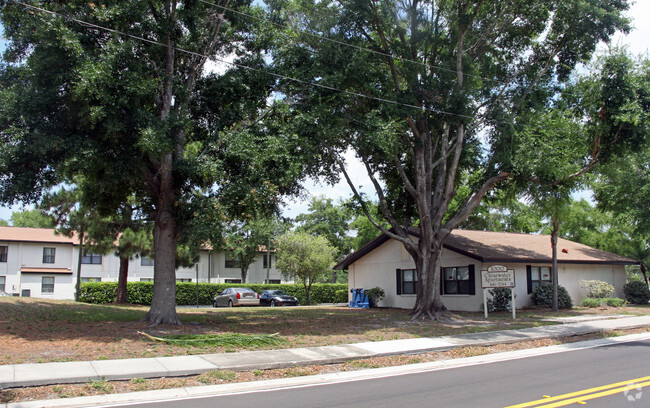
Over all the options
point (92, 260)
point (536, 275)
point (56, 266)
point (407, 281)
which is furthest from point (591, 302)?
point (56, 266)

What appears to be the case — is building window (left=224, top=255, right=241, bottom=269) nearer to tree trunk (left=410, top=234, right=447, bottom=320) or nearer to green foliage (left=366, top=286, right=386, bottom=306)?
green foliage (left=366, top=286, right=386, bottom=306)

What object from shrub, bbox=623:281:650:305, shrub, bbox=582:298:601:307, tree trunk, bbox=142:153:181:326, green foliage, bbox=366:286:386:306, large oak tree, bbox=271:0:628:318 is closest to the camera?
tree trunk, bbox=142:153:181:326

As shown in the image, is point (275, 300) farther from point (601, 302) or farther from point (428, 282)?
point (601, 302)

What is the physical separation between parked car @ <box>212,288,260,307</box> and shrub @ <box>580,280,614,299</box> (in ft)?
67.8

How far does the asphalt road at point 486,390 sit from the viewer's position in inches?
290

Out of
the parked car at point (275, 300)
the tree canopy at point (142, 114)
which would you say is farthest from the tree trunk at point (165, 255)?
the parked car at point (275, 300)

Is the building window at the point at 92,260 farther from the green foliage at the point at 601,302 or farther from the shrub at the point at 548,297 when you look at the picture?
the green foliage at the point at 601,302

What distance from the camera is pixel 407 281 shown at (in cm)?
2900

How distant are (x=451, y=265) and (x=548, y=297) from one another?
16.5 ft

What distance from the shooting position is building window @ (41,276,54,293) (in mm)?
41062

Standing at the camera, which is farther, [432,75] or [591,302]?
[591,302]

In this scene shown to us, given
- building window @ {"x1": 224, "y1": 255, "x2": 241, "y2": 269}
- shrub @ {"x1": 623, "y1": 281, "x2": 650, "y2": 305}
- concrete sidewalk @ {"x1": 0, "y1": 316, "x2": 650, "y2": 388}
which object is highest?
building window @ {"x1": 224, "y1": 255, "x2": 241, "y2": 269}

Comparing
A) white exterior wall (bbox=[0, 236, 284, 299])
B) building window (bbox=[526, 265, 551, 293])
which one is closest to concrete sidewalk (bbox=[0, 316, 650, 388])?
building window (bbox=[526, 265, 551, 293])

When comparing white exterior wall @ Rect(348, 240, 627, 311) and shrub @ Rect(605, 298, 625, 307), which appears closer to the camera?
white exterior wall @ Rect(348, 240, 627, 311)
